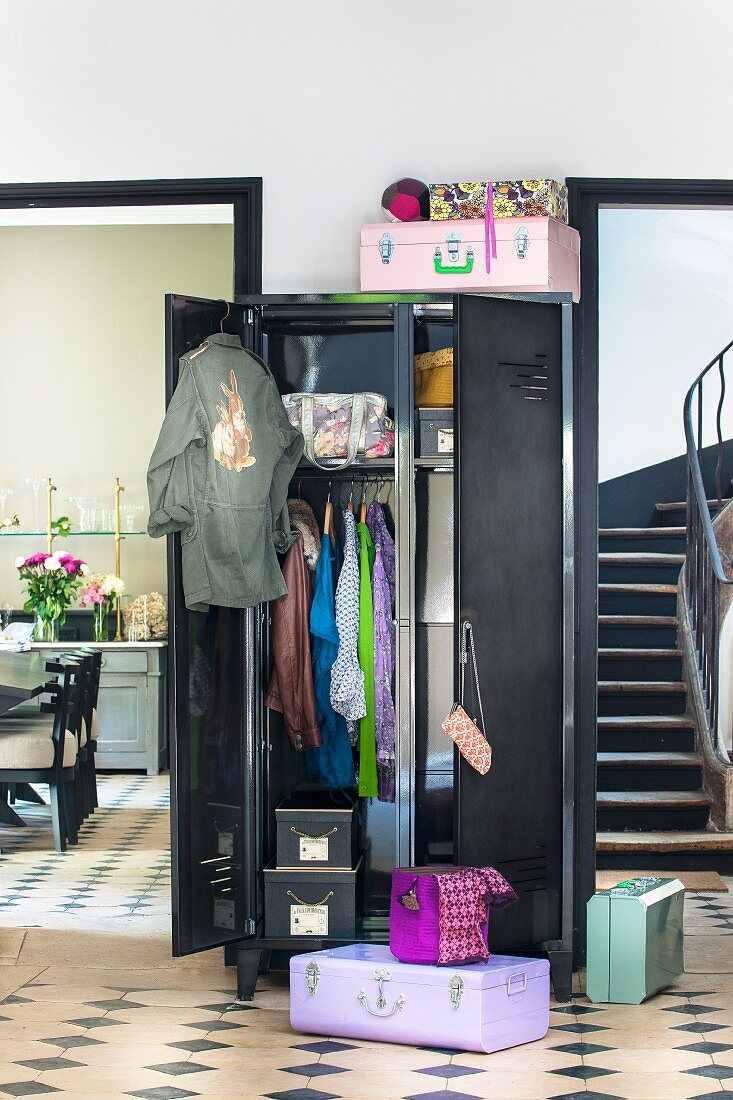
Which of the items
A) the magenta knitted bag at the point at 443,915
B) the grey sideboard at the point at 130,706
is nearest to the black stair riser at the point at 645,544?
the grey sideboard at the point at 130,706

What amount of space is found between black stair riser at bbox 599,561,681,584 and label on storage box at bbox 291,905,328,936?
4.69 metres

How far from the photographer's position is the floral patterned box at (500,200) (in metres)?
4.05

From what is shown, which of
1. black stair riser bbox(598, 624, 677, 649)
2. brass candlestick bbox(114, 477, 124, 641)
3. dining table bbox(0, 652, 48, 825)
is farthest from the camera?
brass candlestick bbox(114, 477, 124, 641)

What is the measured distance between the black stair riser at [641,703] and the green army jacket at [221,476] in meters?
3.97

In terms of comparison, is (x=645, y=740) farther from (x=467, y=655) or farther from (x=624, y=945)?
(x=467, y=655)

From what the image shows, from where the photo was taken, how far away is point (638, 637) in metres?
7.95

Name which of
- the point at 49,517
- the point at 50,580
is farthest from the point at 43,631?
the point at 49,517

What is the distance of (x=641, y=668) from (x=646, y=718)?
396 millimetres

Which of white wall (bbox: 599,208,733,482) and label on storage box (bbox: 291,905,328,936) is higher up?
white wall (bbox: 599,208,733,482)

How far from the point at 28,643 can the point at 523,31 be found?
442 cm

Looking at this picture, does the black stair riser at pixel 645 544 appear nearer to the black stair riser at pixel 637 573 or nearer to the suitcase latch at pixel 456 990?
the black stair riser at pixel 637 573

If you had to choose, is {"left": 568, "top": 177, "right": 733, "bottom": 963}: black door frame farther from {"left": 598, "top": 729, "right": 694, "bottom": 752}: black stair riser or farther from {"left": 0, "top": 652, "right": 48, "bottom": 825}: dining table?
{"left": 598, "top": 729, "right": 694, "bottom": 752}: black stair riser

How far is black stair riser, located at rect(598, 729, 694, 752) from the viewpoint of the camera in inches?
288

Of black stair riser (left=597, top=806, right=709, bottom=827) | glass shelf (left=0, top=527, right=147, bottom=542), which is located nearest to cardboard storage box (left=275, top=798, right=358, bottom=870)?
black stair riser (left=597, top=806, right=709, bottom=827)
